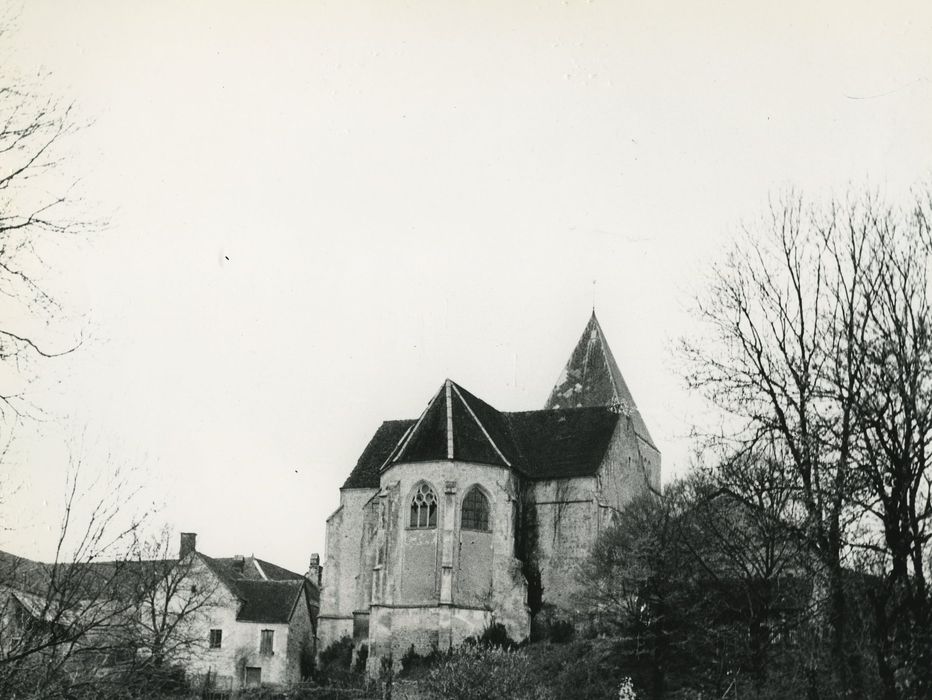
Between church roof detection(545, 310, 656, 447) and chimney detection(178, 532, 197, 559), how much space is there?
Answer: 71.6ft

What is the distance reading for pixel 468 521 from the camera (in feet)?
145

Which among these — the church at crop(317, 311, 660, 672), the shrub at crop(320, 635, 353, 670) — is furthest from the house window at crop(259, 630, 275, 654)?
the shrub at crop(320, 635, 353, 670)

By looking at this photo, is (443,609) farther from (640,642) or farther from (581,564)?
(640,642)

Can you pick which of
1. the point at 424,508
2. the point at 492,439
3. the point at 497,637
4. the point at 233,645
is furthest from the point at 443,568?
the point at 233,645

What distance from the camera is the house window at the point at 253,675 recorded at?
49.7 meters

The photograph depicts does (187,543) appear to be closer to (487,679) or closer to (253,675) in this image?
(253,675)

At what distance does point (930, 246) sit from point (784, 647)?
11381 mm

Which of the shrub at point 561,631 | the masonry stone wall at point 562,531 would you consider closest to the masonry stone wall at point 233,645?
the masonry stone wall at point 562,531

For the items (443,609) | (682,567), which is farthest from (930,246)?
(443,609)

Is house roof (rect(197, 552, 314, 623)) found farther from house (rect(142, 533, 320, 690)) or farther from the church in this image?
the church

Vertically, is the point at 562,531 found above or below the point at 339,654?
above

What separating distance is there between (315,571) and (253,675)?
15404mm

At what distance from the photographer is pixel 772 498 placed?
58.2 feet

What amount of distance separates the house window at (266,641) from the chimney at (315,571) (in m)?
11.3
